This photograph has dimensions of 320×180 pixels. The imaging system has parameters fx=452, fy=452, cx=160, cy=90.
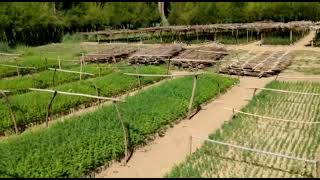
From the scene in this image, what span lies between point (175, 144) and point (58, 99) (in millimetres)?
5951

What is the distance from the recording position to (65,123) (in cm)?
1370

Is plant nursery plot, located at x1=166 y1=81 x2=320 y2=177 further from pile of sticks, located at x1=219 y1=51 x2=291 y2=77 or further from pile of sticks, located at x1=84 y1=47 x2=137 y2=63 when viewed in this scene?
pile of sticks, located at x1=84 y1=47 x2=137 y2=63


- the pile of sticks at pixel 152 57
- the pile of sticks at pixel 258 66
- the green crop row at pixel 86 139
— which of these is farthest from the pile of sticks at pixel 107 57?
the green crop row at pixel 86 139

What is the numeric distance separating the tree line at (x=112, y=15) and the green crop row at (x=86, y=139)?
2942 centimetres

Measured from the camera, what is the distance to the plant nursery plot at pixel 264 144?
37.6ft

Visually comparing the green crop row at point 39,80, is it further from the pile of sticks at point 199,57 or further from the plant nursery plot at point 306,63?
the plant nursery plot at point 306,63

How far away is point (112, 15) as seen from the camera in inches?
1996

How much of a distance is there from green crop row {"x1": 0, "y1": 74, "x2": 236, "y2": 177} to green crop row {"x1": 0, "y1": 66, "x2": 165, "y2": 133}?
2.44 m

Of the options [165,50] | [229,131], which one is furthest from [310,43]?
[229,131]

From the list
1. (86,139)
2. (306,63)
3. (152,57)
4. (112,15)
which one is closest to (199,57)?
(152,57)

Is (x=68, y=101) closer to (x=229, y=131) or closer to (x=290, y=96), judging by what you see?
(x=229, y=131)

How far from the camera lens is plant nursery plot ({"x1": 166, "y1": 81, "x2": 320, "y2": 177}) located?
11.5m

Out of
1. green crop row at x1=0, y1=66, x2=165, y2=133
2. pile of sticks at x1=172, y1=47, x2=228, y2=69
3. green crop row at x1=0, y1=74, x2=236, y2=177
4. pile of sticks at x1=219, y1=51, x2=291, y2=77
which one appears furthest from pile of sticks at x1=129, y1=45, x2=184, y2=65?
green crop row at x1=0, y1=74, x2=236, y2=177

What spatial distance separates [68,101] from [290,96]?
9.27 meters
